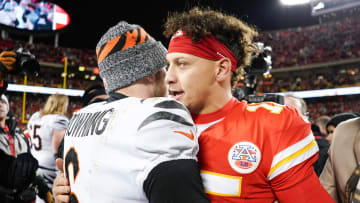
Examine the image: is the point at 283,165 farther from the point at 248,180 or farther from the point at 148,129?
the point at 148,129

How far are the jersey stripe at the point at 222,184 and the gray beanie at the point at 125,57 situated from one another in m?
0.56

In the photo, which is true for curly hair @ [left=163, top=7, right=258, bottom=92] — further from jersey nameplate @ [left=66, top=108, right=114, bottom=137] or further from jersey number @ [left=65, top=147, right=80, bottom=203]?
jersey number @ [left=65, top=147, right=80, bottom=203]

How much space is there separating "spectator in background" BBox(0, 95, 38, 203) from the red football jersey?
2355mm

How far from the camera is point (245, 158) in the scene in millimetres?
1251

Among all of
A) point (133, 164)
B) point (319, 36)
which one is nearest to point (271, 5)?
point (319, 36)

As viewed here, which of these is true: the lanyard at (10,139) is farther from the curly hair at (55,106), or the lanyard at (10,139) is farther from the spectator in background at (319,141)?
the spectator in background at (319,141)

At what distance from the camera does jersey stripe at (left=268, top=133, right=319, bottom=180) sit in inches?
47.8

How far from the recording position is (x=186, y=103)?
4.61 ft

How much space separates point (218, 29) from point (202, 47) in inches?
5.7

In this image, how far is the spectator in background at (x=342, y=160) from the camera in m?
1.32

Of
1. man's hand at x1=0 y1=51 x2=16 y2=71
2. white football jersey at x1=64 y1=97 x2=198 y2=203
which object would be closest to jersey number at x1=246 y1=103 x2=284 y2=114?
white football jersey at x1=64 y1=97 x2=198 y2=203

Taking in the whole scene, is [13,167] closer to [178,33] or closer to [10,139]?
[10,139]

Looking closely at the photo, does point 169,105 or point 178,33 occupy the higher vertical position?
point 178,33

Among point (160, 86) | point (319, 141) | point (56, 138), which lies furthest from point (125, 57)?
point (319, 141)
